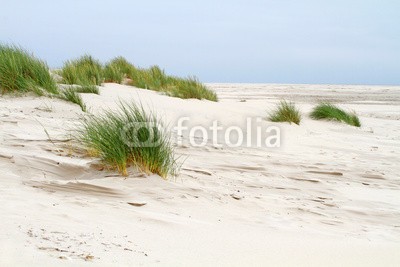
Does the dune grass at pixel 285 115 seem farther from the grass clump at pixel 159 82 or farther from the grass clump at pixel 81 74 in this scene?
the grass clump at pixel 81 74

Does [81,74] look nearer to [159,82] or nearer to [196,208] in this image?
[159,82]

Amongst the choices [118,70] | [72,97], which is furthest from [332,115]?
[72,97]

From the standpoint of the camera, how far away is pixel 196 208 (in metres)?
3.32

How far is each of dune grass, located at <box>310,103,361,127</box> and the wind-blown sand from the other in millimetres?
3791

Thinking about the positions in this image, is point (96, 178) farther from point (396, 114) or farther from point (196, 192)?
point (396, 114)

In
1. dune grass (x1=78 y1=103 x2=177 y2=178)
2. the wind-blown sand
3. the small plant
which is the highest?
the small plant

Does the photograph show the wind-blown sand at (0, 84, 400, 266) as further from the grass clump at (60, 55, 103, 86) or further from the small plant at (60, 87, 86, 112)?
the grass clump at (60, 55, 103, 86)

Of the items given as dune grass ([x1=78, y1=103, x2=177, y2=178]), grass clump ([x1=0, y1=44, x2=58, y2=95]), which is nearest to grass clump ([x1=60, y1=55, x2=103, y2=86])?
grass clump ([x1=0, y1=44, x2=58, y2=95])

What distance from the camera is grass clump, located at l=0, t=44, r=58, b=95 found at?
704cm

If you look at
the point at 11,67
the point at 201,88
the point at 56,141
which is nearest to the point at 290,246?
the point at 56,141

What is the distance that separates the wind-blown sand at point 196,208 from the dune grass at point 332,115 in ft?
12.4

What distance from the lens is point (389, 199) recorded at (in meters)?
4.33

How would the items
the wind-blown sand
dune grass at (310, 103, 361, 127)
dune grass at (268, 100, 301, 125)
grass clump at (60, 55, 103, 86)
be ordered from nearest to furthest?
1. the wind-blown sand
2. dune grass at (268, 100, 301, 125)
3. grass clump at (60, 55, 103, 86)
4. dune grass at (310, 103, 361, 127)

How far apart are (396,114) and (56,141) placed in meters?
11.0
